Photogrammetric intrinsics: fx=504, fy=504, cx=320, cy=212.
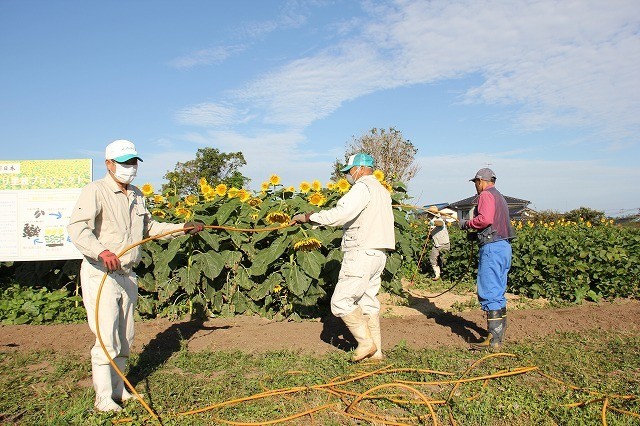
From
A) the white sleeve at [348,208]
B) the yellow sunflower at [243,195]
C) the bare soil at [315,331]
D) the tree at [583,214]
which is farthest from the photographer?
the tree at [583,214]

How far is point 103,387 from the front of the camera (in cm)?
358

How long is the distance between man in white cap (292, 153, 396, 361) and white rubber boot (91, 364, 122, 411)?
192 cm

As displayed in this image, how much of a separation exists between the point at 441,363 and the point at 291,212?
101 inches

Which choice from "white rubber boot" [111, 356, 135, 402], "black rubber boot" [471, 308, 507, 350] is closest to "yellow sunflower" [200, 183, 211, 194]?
"white rubber boot" [111, 356, 135, 402]

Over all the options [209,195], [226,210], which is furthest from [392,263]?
[209,195]

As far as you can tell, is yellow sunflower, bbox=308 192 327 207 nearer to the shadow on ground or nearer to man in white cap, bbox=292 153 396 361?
man in white cap, bbox=292 153 396 361

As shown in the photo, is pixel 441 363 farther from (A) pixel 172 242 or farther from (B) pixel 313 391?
(A) pixel 172 242

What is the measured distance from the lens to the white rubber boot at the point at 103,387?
11.7ft

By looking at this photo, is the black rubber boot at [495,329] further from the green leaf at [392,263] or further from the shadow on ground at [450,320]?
the green leaf at [392,263]

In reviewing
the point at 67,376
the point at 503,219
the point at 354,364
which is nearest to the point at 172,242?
the point at 67,376

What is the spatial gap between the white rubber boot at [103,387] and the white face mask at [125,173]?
132 cm

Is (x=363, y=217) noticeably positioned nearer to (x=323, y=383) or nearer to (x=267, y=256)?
(x=323, y=383)

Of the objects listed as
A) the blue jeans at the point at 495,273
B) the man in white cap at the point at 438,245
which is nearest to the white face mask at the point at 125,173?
the blue jeans at the point at 495,273

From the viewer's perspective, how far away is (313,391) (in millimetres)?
4000
